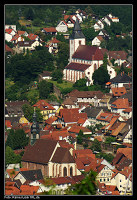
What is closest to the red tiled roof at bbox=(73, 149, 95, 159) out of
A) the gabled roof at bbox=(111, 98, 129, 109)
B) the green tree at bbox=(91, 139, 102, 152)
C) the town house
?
the green tree at bbox=(91, 139, 102, 152)

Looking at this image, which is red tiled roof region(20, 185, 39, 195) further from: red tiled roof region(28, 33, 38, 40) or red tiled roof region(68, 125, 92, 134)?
red tiled roof region(28, 33, 38, 40)

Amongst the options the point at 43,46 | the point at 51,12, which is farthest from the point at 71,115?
the point at 51,12

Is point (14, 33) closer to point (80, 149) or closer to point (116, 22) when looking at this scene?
point (116, 22)

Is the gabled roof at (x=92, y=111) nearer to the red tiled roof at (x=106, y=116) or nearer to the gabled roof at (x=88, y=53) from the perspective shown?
the red tiled roof at (x=106, y=116)

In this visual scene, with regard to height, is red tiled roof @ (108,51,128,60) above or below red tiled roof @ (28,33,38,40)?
below

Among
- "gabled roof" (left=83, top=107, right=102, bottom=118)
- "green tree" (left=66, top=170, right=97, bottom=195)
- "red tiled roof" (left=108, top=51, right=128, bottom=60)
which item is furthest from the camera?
"red tiled roof" (left=108, top=51, right=128, bottom=60)

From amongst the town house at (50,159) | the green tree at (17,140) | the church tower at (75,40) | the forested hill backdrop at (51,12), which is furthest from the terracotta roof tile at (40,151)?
the forested hill backdrop at (51,12)
